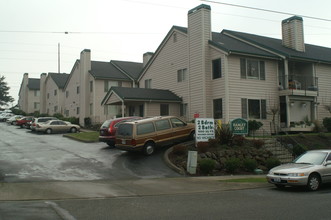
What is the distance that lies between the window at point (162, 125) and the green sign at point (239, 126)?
141 inches

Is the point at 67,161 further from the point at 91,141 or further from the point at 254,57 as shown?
the point at 254,57

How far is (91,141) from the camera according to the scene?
24.4m

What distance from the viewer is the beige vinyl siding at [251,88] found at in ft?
79.5

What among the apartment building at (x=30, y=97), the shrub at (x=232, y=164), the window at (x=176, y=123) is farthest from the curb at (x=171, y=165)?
the apartment building at (x=30, y=97)

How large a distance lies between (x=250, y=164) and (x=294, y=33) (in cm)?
1685

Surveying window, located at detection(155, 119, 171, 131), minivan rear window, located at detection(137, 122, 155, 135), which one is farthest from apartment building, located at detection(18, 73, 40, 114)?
minivan rear window, located at detection(137, 122, 155, 135)

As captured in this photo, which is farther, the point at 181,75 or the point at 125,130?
the point at 181,75

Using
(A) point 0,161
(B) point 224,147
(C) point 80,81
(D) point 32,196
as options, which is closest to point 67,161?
(A) point 0,161

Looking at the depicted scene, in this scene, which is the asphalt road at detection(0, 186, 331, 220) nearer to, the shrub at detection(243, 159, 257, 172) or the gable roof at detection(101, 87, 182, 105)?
the shrub at detection(243, 159, 257, 172)

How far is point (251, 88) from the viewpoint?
82.4 feet

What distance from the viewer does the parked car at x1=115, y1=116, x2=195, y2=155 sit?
18.0 meters

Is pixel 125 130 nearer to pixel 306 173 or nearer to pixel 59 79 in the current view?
pixel 306 173

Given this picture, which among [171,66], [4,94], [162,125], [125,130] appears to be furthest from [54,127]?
[4,94]

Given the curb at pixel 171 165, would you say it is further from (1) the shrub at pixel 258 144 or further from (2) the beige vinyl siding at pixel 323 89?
(2) the beige vinyl siding at pixel 323 89
